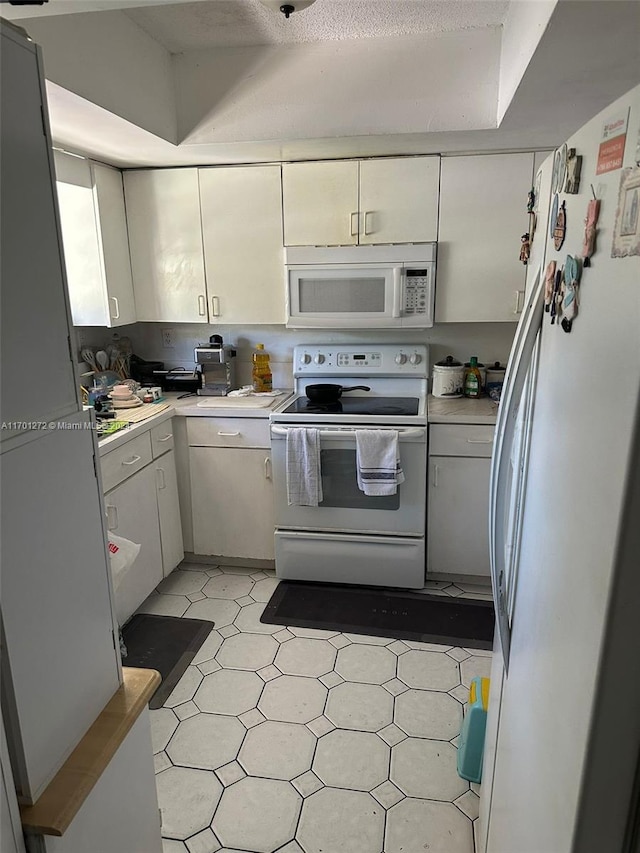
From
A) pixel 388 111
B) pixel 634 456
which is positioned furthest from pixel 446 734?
pixel 388 111

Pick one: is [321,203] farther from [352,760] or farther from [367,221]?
[352,760]

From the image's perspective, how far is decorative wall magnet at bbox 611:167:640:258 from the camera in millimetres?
564

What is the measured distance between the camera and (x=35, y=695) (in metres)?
0.90

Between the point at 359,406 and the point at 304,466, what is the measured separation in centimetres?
45

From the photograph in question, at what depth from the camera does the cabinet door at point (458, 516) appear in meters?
2.64

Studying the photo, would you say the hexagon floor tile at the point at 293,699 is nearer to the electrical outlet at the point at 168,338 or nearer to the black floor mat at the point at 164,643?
the black floor mat at the point at 164,643

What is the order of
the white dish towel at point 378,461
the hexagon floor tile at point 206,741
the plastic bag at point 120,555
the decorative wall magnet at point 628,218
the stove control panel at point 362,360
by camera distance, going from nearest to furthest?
the decorative wall magnet at point 628,218
the plastic bag at point 120,555
the hexagon floor tile at point 206,741
the white dish towel at point 378,461
the stove control panel at point 362,360

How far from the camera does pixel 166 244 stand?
291 cm

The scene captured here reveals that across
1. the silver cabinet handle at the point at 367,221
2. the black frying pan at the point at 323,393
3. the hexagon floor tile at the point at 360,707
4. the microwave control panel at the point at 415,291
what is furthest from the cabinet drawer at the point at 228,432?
the hexagon floor tile at the point at 360,707

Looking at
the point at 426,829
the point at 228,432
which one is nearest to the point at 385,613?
the point at 426,829

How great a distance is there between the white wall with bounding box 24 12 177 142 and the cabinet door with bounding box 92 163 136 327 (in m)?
0.55

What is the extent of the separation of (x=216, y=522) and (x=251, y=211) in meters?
1.60

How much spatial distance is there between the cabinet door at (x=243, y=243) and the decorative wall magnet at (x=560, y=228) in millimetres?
2056

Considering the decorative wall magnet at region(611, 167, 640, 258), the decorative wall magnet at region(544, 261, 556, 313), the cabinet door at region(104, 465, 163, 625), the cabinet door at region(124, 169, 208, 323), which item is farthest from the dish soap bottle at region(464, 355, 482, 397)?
the decorative wall magnet at region(611, 167, 640, 258)
